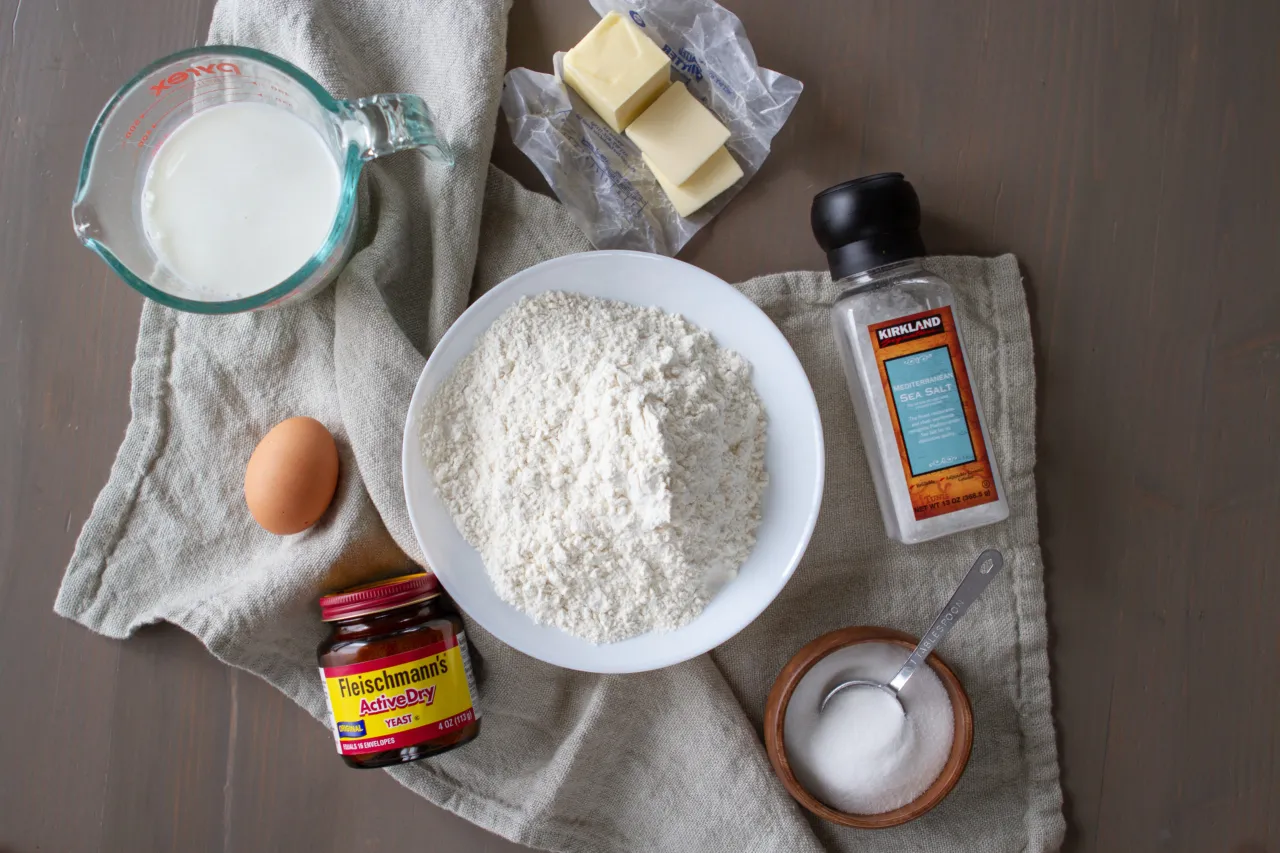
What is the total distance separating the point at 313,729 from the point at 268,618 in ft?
0.57

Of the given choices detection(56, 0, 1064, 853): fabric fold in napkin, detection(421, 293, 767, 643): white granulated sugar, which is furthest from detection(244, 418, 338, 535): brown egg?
detection(421, 293, 767, 643): white granulated sugar

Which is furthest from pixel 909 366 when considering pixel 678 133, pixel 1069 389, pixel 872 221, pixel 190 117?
pixel 190 117

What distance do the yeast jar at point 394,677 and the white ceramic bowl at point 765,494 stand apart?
5 centimetres

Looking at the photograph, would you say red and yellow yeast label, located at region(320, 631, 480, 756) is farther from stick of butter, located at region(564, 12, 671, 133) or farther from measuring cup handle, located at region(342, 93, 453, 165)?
stick of butter, located at region(564, 12, 671, 133)

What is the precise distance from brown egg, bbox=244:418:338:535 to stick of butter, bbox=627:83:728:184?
51 centimetres

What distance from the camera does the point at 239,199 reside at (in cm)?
90

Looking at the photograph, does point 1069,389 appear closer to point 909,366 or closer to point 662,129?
point 909,366

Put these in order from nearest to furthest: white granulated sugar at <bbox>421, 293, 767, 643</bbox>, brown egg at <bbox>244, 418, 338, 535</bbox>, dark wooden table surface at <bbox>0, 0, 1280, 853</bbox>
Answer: white granulated sugar at <bbox>421, 293, 767, 643</bbox> < brown egg at <bbox>244, 418, 338, 535</bbox> < dark wooden table surface at <bbox>0, 0, 1280, 853</bbox>

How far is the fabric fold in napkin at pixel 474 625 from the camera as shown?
100 cm

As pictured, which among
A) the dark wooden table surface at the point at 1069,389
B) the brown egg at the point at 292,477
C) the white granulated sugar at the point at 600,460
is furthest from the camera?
the dark wooden table surface at the point at 1069,389

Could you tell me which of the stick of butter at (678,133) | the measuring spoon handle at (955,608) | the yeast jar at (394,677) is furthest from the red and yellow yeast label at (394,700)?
the stick of butter at (678,133)

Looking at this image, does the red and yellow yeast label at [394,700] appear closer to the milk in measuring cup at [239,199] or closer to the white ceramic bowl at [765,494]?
the white ceramic bowl at [765,494]

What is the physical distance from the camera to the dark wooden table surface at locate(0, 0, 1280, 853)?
106cm

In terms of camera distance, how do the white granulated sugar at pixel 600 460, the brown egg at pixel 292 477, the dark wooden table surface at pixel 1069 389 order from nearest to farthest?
the white granulated sugar at pixel 600 460
the brown egg at pixel 292 477
the dark wooden table surface at pixel 1069 389
